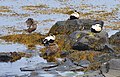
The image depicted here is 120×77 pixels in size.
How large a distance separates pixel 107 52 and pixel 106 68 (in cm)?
409

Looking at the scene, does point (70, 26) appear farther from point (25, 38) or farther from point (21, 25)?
point (21, 25)

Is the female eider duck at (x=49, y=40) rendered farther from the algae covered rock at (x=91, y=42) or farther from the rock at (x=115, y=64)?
the rock at (x=115, y=64)

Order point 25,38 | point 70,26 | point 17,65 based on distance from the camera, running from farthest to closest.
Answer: point 70,26, point 25,38, point 17,65

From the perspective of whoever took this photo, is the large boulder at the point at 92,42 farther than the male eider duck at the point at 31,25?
No

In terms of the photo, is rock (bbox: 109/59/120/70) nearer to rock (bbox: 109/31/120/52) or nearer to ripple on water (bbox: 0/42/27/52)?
rock (bbox: 109/31/120/52)

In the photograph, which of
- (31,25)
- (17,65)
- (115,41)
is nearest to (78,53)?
(115,41)

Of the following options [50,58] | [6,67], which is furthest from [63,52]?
[6,67]

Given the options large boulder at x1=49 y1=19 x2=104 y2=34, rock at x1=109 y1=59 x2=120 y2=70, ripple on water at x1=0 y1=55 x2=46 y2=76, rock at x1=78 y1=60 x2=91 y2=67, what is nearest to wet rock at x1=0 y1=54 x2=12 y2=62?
ripple on water at x1=0 y1=55 x2=46 y2=76

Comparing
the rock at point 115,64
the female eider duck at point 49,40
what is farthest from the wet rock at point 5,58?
the rock at point 115,64

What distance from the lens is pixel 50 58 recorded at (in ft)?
62.7

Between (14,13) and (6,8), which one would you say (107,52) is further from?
(6,8)

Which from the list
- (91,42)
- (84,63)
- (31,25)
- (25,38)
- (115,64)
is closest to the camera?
(115,64)

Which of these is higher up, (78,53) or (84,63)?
(78,53)

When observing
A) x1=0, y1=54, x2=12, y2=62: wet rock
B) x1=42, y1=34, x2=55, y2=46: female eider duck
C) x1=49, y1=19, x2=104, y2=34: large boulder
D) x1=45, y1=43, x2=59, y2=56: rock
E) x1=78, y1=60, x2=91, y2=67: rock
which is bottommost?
x1=78, y1=60, x2=91, y2=67: rock
